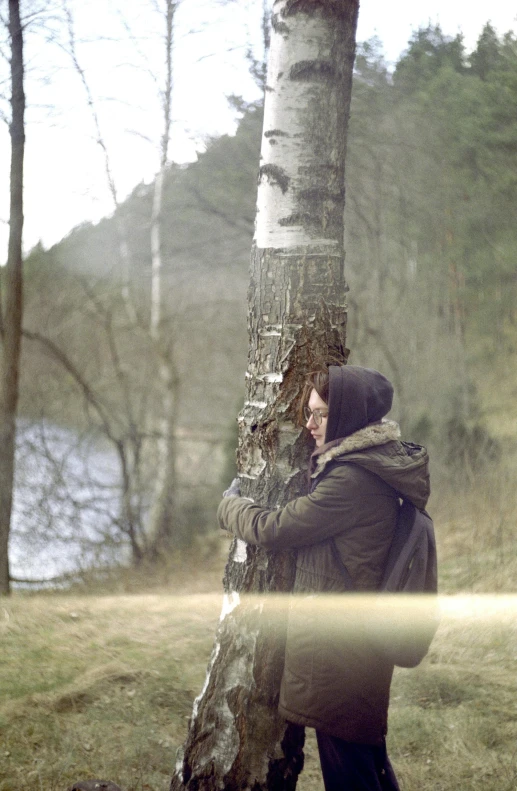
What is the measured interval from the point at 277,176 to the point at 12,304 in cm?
415

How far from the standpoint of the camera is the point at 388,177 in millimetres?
10938

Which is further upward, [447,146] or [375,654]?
[447,146]

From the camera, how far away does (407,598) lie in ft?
7.90

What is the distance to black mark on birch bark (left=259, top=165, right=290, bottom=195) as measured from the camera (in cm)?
293

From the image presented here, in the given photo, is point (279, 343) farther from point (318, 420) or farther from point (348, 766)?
Result: point (348, 766)

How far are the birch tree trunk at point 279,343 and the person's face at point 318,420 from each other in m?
0.18

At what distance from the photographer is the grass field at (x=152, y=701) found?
3.25 meters

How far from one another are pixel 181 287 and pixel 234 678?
1169 centimetres

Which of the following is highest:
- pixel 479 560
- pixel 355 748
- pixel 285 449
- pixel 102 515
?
pixel 285 449

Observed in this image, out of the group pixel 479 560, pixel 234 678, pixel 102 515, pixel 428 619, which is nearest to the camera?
pixel 428 619

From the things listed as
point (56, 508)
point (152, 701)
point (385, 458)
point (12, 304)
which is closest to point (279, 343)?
point (385, 458)

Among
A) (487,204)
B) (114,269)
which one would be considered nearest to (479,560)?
(487,204)

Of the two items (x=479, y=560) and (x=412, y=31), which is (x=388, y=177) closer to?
(x=412, y=31)

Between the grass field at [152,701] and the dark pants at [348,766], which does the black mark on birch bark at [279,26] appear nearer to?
the dark pants at [348,766]
